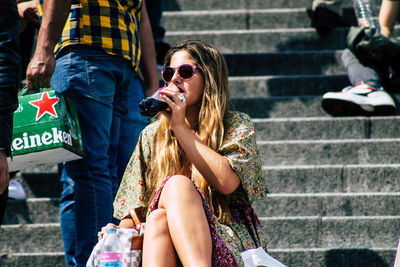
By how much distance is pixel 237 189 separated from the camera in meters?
2.88

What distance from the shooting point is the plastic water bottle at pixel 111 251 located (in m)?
2.54

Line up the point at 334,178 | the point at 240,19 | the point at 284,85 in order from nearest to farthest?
the point at 334,178, the point at 284,85, the point at 240,19

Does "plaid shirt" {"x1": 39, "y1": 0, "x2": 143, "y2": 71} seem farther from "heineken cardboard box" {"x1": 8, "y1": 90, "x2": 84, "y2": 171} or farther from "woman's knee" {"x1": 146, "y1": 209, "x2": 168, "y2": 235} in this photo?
"woman's knee" {"x1": 146, "y1": 209, "x2": 168, "y2": 235}

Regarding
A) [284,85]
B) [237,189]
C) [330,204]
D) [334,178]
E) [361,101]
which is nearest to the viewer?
[237,189]

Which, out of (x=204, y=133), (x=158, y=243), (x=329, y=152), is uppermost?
(x=204, y=133)

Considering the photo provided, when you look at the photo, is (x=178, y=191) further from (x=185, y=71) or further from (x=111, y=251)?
(x=185, y=71)

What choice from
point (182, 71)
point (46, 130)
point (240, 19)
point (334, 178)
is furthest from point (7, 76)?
point (240, 19)

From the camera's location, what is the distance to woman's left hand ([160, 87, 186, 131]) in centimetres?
289

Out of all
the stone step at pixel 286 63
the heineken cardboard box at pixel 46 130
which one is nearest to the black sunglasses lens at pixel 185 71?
the heineken cardboard box at pixel 46 130

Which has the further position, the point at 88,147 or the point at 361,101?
the point at 361,101

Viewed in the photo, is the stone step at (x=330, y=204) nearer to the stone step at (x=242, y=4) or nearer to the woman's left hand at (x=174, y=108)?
the woman's left hand at (x=174, y=108)

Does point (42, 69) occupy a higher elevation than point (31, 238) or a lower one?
higher

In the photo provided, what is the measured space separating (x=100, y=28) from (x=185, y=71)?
1.69ft

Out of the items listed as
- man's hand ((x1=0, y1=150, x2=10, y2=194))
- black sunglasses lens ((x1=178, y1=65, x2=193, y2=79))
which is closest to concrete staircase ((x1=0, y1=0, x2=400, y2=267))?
black sunglasses lens ((x1=178, y1=65, x2=193, y2=79))
